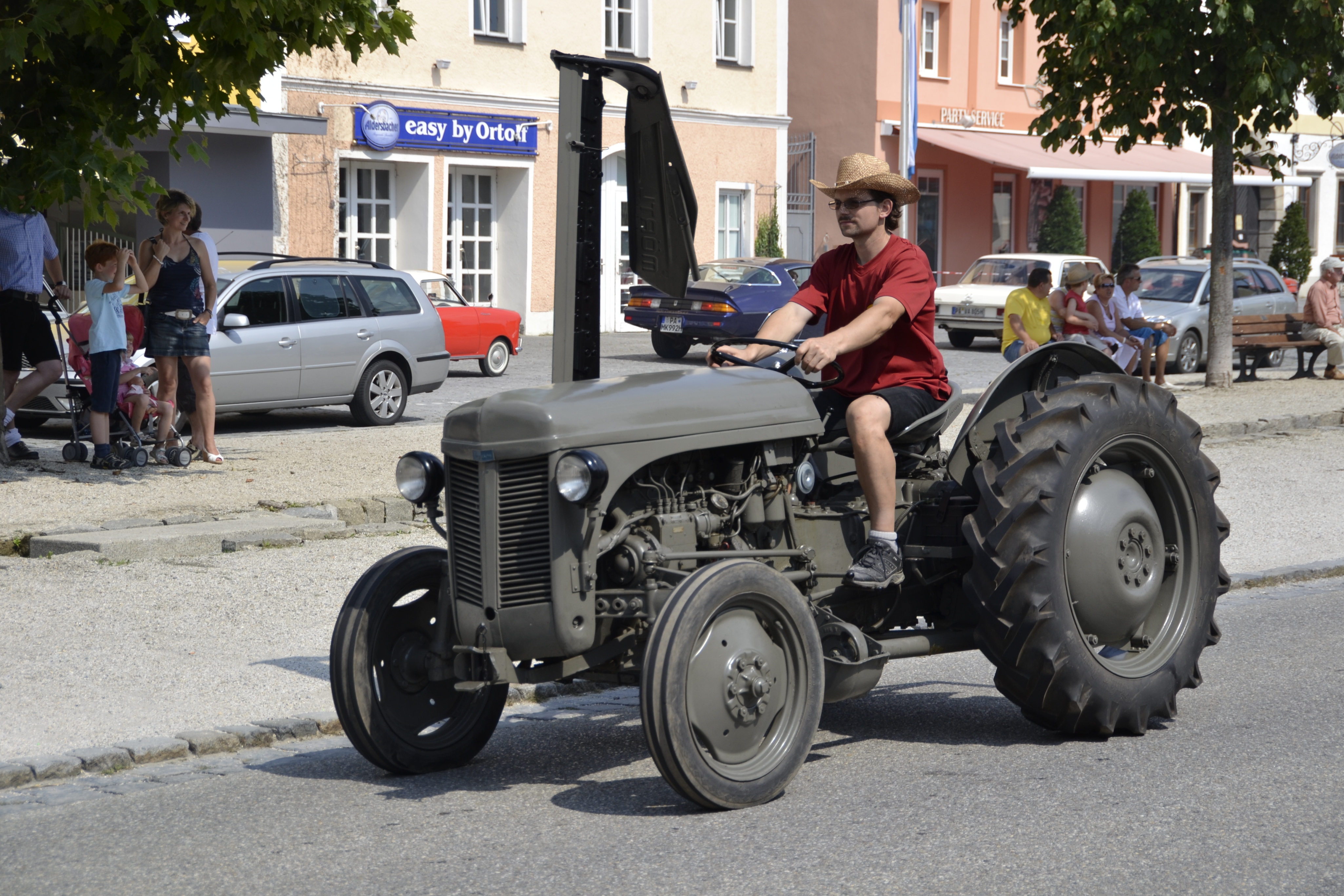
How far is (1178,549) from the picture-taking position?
6637mm

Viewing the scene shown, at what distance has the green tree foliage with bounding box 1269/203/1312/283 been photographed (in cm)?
4356

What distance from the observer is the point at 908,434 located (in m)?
6.08

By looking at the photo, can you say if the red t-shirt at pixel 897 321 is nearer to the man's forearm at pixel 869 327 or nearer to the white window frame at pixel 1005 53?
the man's forearm at pixel 869 327

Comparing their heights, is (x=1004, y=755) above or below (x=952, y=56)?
below

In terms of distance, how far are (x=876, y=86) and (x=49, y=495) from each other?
2904cm

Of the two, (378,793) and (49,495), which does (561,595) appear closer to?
(378,793)

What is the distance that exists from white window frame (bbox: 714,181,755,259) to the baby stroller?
67.2ft

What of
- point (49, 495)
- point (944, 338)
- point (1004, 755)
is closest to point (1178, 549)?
point (1004, 755)

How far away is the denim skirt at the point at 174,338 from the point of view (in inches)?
500

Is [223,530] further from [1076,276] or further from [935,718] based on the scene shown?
[1076,276]

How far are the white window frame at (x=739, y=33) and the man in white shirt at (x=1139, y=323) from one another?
13.3 meters

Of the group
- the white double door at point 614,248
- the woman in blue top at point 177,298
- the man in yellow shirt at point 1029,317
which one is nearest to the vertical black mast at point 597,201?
the woman in blue top at point 177,298

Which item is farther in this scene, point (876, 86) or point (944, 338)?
point (876, 86)

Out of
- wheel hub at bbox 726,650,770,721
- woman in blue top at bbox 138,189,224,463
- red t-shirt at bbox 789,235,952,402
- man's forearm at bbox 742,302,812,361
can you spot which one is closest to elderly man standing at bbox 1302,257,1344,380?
woman in blue top at bbox 138,189,224,463
